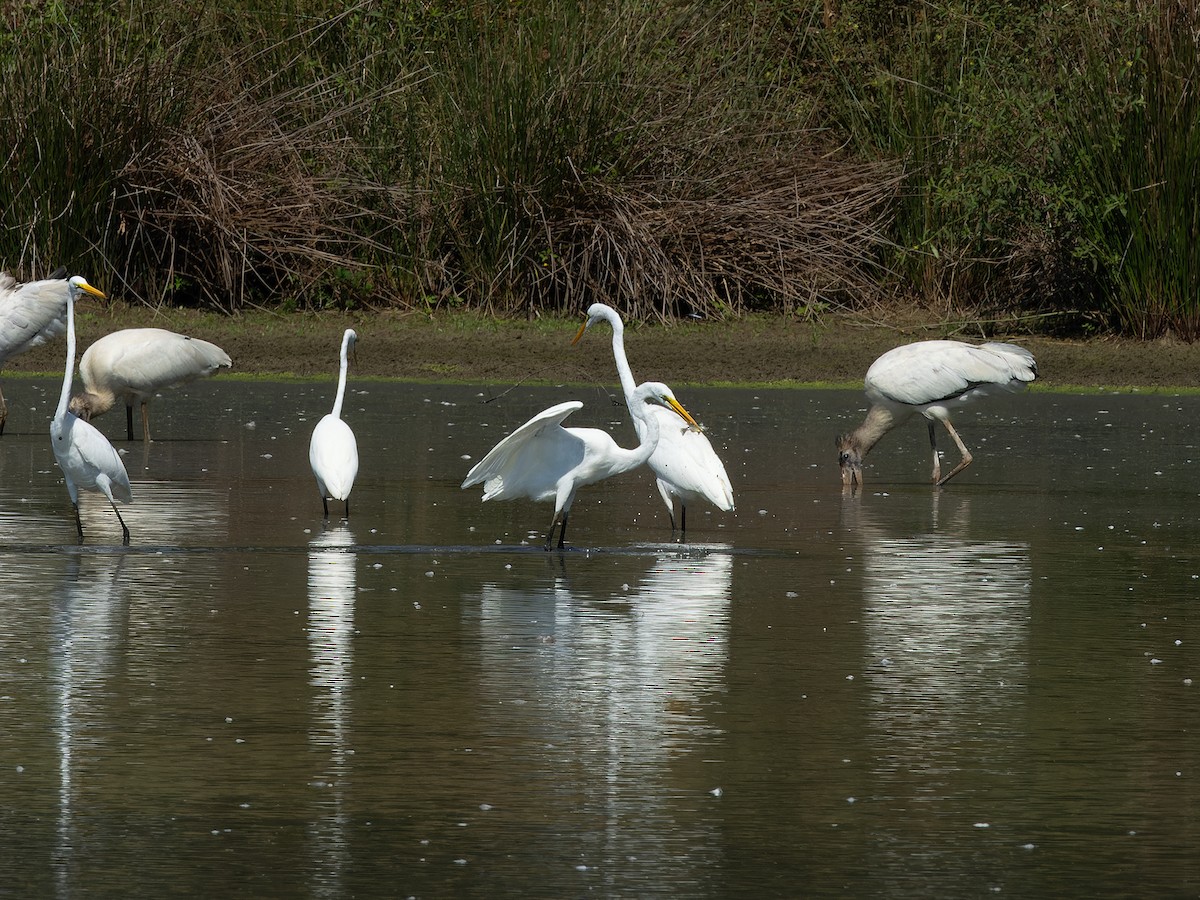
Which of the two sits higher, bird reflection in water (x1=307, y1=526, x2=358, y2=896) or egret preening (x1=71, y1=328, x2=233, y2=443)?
egret preening (x1=71, y1=328, x2=233, y2=443)

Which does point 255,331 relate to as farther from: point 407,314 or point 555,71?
point 555,71

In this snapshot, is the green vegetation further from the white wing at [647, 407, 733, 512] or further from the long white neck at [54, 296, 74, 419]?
the white wing at [647, 407, 733, 512]

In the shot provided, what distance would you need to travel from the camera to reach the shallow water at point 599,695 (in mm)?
5207

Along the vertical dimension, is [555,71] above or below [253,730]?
above

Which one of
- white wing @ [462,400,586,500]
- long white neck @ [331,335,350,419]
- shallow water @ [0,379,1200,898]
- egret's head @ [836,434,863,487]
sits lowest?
shallow water @ [0,379,1200,898]

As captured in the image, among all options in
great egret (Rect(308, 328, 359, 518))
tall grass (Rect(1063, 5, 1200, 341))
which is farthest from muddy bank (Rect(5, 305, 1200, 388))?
great egret (Rect(308, 328, 359, 518))

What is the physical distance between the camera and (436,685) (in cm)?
719

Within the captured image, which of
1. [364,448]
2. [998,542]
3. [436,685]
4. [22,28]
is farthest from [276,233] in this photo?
[436,685]

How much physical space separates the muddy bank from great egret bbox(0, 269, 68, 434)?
127 inches

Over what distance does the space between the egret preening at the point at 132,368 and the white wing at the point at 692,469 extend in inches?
243

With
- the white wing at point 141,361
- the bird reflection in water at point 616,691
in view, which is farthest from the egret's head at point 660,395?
the white wing at point 141,361

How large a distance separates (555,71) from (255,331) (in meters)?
4.35

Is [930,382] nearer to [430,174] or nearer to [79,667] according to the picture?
[79,667]

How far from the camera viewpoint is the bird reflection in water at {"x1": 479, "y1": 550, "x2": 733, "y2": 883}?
5.54m
